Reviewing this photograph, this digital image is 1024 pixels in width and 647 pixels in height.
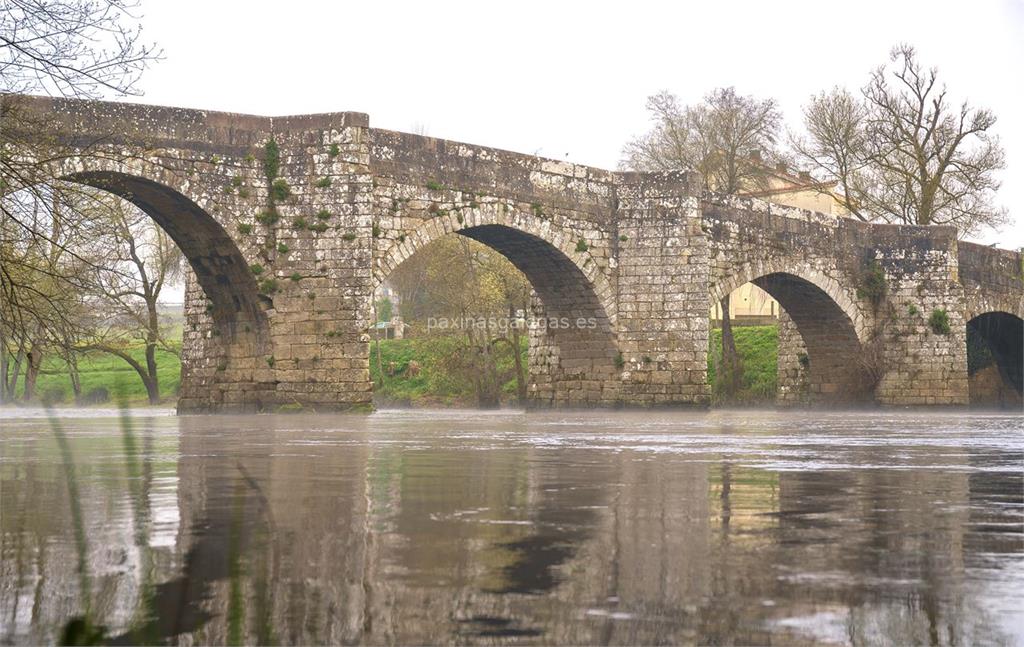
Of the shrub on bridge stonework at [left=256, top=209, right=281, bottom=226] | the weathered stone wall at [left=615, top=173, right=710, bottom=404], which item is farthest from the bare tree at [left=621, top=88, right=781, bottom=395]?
the shrub on bridge stonework at [left=256, top=209, right=281, bottom=226]

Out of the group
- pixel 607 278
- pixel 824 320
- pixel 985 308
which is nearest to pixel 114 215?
pixel 607 278

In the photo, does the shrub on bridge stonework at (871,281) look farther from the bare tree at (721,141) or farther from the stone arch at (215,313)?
the stone arch at (215,313)

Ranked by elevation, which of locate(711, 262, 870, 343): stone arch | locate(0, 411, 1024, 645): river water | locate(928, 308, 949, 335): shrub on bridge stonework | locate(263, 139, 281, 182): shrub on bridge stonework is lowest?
locate(0, 411, 1024, 645): river water

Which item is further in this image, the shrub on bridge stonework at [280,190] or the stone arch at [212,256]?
the shrub on bridge stonework at [280,190]

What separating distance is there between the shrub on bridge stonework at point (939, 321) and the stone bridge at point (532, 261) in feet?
0.30

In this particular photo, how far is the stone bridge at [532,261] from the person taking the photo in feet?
81.5

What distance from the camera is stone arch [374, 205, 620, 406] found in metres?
28.9

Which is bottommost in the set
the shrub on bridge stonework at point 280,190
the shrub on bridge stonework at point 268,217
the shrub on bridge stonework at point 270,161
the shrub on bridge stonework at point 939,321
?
the shrub on bridge stonework at point 939,321

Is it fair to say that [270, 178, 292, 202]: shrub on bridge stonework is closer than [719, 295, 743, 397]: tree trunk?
Yes

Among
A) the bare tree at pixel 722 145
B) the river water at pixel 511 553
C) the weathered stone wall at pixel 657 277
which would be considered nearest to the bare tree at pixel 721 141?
the bare tree at pixel 722 145

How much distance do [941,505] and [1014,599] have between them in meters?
2.86

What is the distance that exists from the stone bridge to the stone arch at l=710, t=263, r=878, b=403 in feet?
0.20

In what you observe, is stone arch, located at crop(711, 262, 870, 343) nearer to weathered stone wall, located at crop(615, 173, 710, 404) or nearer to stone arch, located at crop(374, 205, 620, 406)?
weathered stone wall, located at crop(615, 173, 710, 404)

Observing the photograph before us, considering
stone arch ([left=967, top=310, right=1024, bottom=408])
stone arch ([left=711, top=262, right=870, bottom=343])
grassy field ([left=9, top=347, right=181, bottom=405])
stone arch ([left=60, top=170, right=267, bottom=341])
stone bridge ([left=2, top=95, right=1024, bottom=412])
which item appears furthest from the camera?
grassy field ([left=9, top=347, right=181, bottom=405])
